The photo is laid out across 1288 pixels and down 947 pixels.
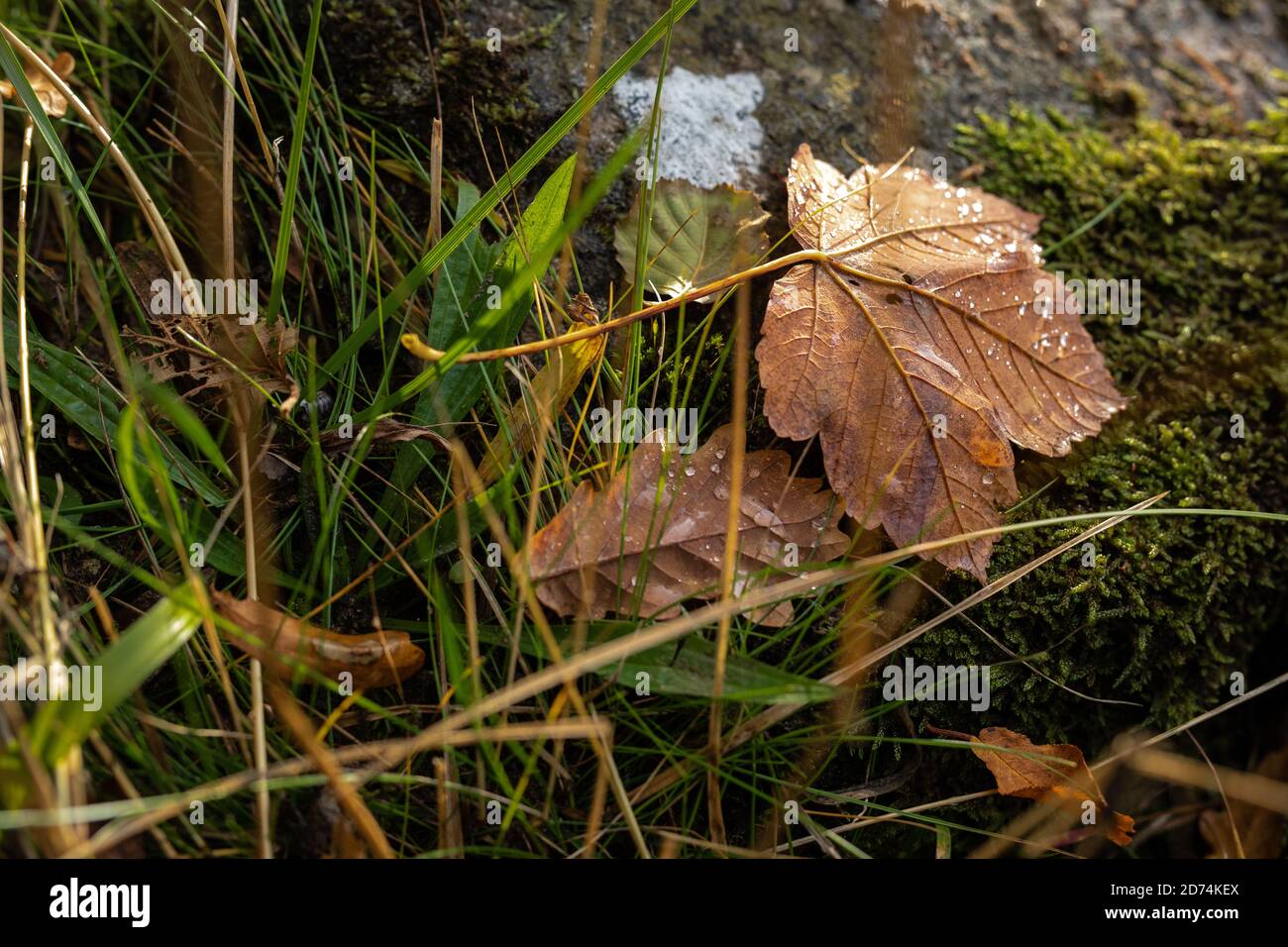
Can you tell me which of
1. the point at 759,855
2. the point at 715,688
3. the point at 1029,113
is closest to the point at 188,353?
the point at 715,688

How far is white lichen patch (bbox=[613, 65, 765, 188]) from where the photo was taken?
2.16m

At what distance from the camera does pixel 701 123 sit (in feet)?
7.25

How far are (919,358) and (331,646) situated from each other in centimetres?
128

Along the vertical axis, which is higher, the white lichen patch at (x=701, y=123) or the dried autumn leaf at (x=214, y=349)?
the white lichen patch at (x=701, y=123)

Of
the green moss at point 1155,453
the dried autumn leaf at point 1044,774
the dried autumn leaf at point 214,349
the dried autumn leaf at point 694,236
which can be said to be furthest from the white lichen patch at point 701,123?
the dried autumn leaf at point 1044,774

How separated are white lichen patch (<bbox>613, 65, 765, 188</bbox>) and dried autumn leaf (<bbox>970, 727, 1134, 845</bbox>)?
1406 millimetres

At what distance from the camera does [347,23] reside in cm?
216

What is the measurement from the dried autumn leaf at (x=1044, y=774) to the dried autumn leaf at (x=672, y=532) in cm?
52

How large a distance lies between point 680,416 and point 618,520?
26 centimetres

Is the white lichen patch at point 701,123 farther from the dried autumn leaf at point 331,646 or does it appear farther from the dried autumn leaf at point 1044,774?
the dried autumn leaf at point 1044,774

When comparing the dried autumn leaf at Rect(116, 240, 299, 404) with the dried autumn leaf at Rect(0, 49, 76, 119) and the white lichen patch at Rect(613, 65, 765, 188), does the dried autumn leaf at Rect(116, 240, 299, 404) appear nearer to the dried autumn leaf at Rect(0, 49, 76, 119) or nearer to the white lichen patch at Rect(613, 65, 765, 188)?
the dried autumn leaf at Rect(0, 49, 76, 119)

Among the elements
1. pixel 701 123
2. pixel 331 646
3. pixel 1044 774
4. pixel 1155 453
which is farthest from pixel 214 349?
pixel 1155 453

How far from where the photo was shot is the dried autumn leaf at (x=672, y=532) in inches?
64.3

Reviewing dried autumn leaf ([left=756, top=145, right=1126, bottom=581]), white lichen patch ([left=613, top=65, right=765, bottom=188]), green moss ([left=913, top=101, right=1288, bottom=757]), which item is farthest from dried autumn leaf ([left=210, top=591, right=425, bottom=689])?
white lichen patch ([left=613, top=65, right=765, bottom=188])
